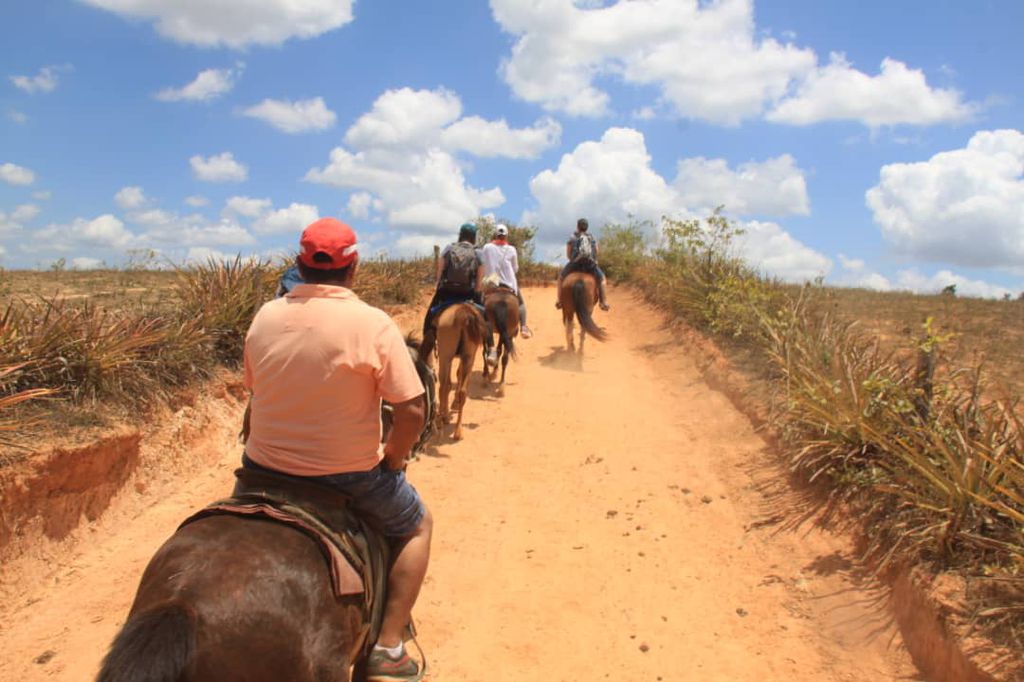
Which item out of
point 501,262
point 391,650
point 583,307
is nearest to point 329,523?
point 391,650

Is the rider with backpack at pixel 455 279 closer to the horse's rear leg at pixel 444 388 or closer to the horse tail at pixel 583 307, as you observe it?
the horse's rear leg at pixel 444 388

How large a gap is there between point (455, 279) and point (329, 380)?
5.74 m

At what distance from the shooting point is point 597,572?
5.54 m

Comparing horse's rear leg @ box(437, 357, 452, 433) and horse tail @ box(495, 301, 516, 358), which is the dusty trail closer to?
horse's rear leg @ box(437, 357, 452, 433)

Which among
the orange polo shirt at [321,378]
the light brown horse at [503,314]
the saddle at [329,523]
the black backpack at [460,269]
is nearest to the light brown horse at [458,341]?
the black backpack at [460,269]

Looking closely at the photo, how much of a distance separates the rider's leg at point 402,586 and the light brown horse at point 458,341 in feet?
16.2

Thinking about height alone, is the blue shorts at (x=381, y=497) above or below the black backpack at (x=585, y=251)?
below

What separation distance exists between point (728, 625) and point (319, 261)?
4.01 m

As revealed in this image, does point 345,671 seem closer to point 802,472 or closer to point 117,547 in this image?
point 117,547

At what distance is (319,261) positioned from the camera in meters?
2.75

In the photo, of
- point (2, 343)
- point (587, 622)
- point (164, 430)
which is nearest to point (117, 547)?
point (164, 430)

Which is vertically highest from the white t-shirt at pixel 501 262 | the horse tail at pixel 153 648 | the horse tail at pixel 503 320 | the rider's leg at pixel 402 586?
the white t-shirt at pixel 501 262

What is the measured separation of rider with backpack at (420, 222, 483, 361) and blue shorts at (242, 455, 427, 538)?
5.05m

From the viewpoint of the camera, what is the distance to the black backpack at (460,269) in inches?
326
